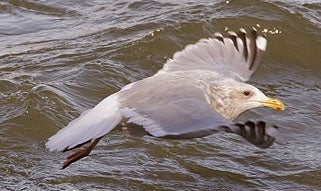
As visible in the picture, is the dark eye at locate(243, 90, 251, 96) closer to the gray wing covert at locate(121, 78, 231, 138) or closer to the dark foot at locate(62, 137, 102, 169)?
the gray wing covert at locate(121, 78, 231, 138)

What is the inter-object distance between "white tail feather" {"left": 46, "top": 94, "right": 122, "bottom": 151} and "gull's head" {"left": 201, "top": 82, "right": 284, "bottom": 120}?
2.24 feet

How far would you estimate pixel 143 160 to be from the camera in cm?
653

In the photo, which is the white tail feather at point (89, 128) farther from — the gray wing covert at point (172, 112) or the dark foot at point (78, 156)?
the dark foot at point (78, 156)

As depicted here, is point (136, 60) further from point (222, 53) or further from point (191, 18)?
point (222, 53)

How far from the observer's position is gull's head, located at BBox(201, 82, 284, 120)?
584 centimetres

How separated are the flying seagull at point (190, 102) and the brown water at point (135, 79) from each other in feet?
1.63

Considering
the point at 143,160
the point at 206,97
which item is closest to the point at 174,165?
the point at 143,160

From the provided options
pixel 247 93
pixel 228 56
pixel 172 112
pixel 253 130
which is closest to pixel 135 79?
pixel 228 56

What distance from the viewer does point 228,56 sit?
6.55 metres

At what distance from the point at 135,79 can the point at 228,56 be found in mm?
1661

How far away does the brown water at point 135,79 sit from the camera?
6.31 m

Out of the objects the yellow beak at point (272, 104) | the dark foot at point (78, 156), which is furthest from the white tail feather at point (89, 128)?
the yellow beak at point (272, 104)

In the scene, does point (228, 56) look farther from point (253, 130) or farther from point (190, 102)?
point (253, 130)

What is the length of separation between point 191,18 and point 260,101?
137 inches
